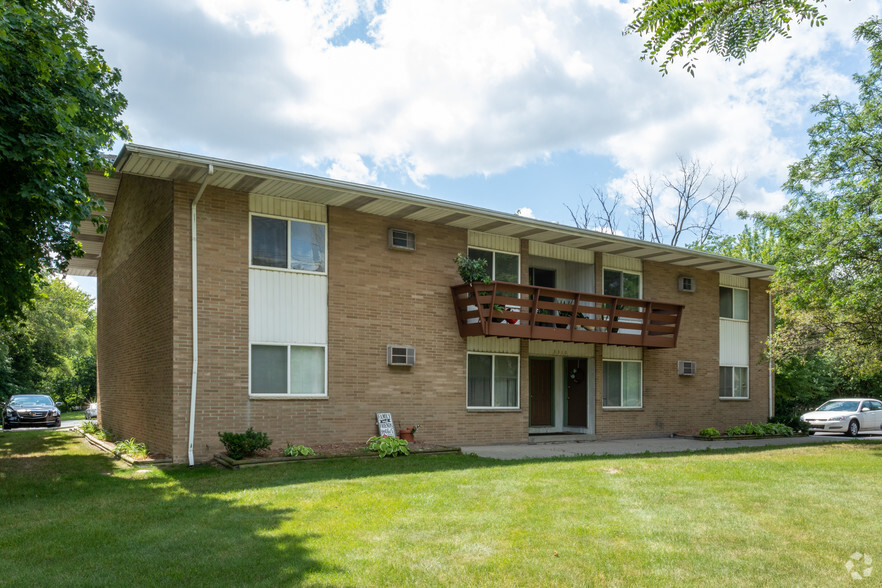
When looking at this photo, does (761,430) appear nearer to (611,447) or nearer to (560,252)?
(611,447)

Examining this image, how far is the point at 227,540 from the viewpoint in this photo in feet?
22.4

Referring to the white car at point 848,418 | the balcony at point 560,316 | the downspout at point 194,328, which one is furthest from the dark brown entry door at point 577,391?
the downspout at point 194,328

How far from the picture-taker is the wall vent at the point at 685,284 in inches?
829

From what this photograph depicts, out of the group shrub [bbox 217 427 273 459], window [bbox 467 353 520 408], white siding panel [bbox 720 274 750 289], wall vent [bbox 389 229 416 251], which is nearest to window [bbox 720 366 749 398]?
white siding panel [bbox 720 274 750 289]

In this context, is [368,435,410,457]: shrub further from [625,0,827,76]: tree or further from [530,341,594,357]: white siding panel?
[625,0,827,76]: tree

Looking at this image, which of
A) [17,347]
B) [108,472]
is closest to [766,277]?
[108,472]

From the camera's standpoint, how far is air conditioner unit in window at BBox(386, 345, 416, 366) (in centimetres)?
1522

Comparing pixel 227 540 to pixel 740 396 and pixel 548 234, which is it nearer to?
pixel 548 234

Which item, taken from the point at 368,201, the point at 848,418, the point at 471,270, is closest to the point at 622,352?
the point at 471,270

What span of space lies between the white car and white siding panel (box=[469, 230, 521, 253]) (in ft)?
42.4

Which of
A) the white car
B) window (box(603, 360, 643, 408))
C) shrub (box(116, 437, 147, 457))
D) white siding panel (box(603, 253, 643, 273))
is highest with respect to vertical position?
white siding panel (box(603, 253, 643, 273))

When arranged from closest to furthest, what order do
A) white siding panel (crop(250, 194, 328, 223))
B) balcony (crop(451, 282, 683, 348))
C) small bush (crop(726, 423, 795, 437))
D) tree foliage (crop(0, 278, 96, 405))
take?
white siding panel (crop(250, 194, 328, 223)) < balcony (crop(451, 282, 683, 348)) < small bush (crop(726, 423, 795, 437)) < tree foliage (crop(0, 278, 96, 405))

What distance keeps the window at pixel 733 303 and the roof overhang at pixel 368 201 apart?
117 centimetres

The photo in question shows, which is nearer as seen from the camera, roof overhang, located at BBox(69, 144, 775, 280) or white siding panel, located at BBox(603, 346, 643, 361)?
roof overhang, located at BBox(69, 144, 775, 280)
